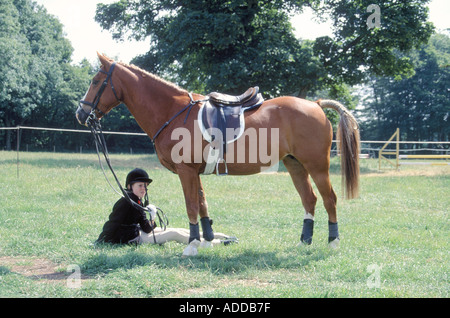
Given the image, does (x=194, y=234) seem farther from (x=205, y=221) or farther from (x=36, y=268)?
(x=36, y=268)

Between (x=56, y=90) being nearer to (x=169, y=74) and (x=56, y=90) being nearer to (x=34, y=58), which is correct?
(x=34, y=58)

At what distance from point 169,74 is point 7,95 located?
15039 millimetres

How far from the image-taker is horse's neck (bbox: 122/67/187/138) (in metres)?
5.12

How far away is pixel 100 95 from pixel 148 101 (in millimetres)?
609

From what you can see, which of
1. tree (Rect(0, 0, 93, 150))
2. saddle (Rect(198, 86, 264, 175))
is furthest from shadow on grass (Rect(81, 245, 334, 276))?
tree (Rect(0, 0, 93, 150))

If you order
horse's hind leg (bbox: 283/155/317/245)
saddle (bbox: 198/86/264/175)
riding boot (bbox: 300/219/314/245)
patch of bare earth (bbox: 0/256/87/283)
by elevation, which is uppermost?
saddle (bbox: 198/86/264/175)

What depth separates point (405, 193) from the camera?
1118cm

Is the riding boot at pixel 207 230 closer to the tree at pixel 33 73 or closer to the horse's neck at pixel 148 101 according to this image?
the horse's neck at pixel 148 101

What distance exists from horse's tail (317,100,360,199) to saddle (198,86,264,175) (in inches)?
57.6

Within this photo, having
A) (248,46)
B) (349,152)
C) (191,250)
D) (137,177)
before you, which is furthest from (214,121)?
(248,46)

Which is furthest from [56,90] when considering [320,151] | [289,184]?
[320,151]

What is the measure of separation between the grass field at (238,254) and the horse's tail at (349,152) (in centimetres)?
81

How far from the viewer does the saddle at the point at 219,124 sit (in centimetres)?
495

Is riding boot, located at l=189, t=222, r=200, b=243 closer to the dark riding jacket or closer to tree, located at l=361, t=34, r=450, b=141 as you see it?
the dark riding jacket
